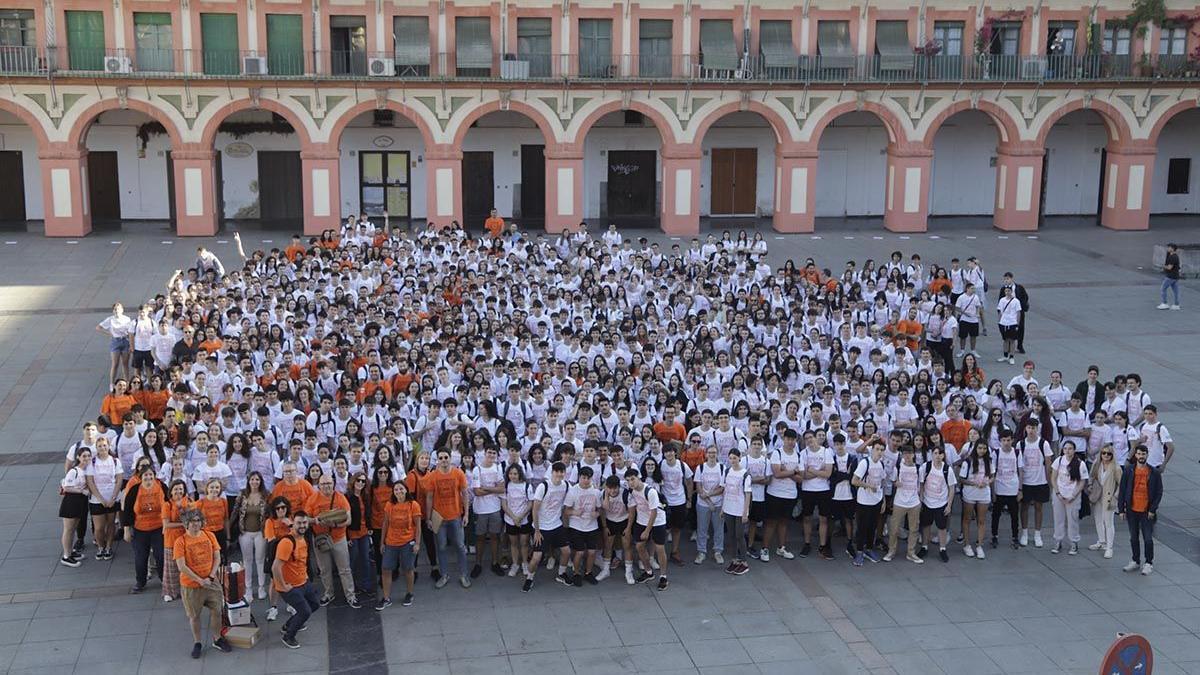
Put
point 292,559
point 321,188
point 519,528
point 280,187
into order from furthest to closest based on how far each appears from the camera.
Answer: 1. point 280,187
2. point 321,188
3. point 519,528
4. point 292,559

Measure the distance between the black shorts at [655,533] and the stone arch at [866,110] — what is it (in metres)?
26.0

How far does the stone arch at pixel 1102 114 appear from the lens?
38.2 metres

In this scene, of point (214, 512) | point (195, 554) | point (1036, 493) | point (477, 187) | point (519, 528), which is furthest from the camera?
point (477, 187)

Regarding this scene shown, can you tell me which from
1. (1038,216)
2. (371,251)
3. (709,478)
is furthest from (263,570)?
(1038,216)

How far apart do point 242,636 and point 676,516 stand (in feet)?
15.6

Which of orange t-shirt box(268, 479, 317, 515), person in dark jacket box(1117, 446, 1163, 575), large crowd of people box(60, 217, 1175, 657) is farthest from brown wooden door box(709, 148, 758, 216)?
orange t-shirt box(268, 479, 317, 515)

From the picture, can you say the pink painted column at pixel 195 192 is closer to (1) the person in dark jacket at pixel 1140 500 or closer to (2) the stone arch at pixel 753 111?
(2) the stone arch at pixel 753 111

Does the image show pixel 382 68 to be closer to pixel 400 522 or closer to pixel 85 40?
pixel 85 40

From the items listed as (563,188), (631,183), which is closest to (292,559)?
(563,188)

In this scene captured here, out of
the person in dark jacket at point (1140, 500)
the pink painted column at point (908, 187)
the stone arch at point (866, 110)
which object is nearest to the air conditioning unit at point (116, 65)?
the stone arch at point (866, 110)

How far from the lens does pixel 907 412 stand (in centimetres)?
1614

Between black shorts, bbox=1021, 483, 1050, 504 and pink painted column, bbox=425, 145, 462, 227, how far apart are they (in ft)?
80.1

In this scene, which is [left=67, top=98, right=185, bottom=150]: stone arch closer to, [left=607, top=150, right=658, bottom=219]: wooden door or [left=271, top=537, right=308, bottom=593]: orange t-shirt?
[left=607, top=150, right=658, bottom=219]: wooden door

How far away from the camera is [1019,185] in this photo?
3903cm
